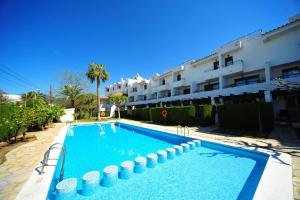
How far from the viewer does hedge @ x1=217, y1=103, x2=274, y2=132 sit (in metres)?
11.1

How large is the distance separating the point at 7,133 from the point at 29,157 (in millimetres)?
5419

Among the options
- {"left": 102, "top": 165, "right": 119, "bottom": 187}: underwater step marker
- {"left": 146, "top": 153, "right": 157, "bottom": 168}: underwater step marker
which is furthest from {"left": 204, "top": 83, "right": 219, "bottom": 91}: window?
{"left": 102, "top": 165, "right": 119, "bottom": 187}: underwater step marker

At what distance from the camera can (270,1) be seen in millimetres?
13836

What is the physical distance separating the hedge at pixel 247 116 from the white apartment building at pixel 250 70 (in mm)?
3614

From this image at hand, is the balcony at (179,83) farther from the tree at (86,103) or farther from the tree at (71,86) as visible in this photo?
the tree at (71,86)

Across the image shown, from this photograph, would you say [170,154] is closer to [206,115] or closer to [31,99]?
[206,115]

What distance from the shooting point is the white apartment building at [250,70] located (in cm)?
1571

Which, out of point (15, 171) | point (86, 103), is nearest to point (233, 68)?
point (15, 171)

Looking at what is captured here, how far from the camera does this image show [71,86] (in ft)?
133

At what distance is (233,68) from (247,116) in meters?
10.7

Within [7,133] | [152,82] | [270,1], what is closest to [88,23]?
[7,133]

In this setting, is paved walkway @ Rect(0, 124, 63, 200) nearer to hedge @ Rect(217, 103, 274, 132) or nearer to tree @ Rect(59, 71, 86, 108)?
hedge @ Rect(217, 103, 274, 132)

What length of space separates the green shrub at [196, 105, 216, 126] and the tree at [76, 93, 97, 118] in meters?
31.5

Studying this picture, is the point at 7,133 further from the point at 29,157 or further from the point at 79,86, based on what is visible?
the point at 79,86
